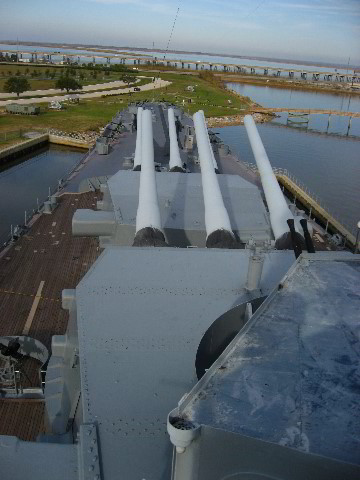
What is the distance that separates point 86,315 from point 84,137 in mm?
37208

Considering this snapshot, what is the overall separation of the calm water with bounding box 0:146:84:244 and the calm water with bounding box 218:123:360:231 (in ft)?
43.9

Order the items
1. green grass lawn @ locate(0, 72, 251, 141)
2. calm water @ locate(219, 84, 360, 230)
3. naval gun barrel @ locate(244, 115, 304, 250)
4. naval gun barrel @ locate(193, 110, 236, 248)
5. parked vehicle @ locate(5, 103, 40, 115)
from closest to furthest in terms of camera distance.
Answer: naval gun barrel @ locate(193, 110, 236, 248) < naval gun barrel @ locate(244, 115, 304, 250) < calm water @ locate(219, 84, 360, 230) < green grass lawn @ locate(0, 72, 251, 141) < parked vehicle @ locate(5, 103, 40, 115)


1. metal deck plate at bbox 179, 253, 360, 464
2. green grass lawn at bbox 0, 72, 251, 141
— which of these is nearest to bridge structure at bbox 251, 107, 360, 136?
green grass lawn at bbox 0, 72, 251, 141

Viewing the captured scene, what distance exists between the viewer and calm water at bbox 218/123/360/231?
29.6 metres

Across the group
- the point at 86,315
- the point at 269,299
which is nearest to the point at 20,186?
the point at 86,315

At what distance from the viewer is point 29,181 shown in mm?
31656

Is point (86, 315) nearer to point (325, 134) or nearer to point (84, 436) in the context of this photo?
point (84, 436)

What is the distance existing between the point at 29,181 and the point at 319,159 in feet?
80.9

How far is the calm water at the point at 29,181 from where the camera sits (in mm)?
23916

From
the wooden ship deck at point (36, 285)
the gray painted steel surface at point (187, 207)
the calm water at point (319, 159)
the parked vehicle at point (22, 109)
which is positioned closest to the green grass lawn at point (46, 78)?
the parked vehicle at point (22, 109)

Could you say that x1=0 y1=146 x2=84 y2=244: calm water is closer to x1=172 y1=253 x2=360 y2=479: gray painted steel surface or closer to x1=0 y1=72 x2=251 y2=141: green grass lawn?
x1=0 y1=72 x2=251 y2=141: green grass lawn

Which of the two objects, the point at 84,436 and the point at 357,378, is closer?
the point at 357,378

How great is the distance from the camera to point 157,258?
7.71 metres

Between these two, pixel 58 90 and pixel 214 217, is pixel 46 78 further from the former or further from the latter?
pixel 214 217
